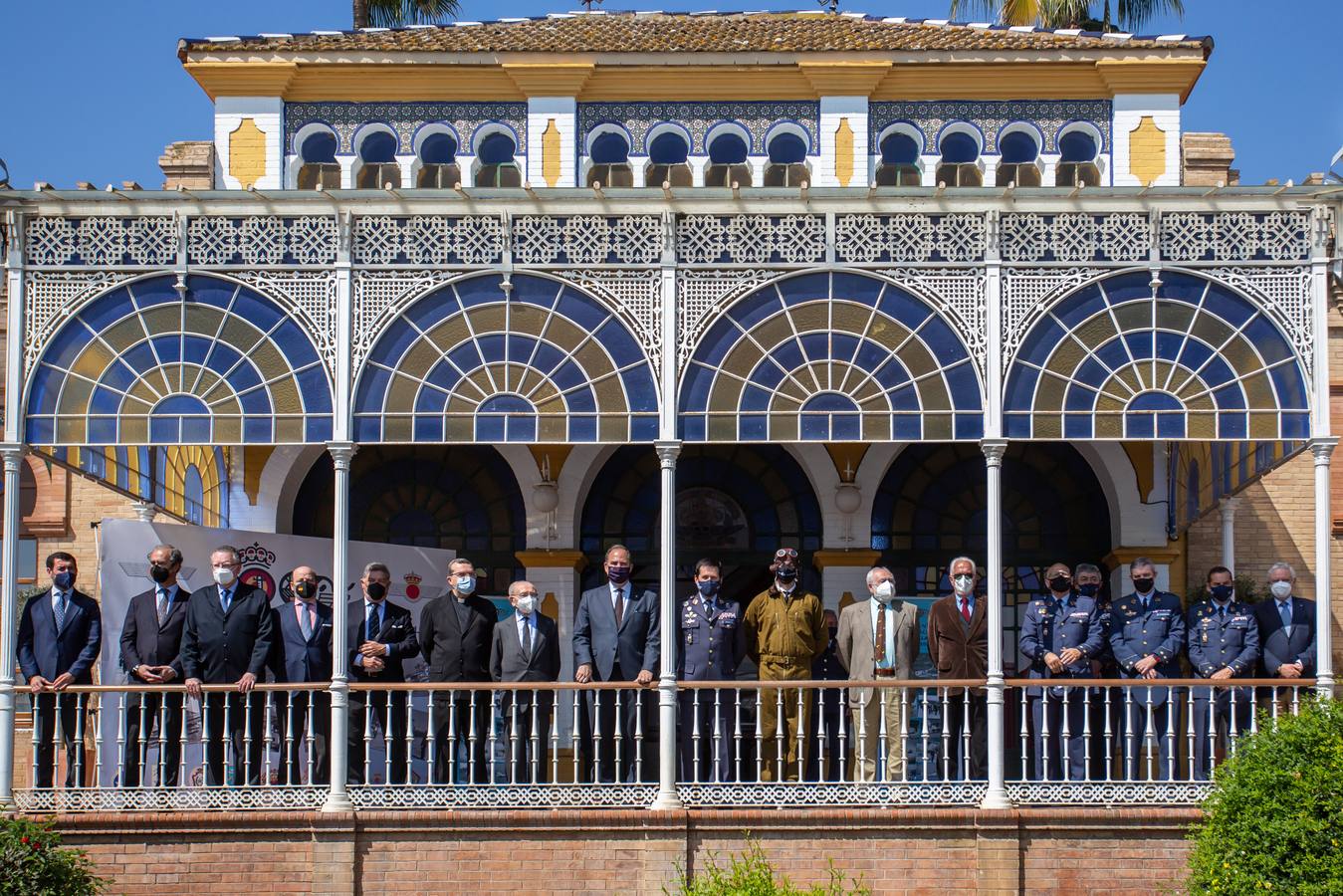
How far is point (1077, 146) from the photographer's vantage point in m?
17.7

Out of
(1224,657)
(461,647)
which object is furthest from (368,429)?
(1224,657)

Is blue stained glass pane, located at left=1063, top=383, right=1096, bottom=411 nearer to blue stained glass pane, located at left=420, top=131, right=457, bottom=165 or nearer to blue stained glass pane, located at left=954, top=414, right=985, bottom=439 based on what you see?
blue stained glass pane, located at left=954, top=414, right=985, bottom=439

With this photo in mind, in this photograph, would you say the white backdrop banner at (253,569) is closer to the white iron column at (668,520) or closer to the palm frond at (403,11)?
the white iron column at (668,520)

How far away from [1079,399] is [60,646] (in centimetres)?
744

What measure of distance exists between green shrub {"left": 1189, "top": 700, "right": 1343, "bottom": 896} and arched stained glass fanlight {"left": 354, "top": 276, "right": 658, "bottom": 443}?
4677mm

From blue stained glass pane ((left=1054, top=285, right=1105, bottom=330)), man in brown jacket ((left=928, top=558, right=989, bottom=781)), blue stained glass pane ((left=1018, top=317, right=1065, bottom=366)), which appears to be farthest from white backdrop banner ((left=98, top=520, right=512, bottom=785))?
blue stained glass pane ((left=1054, top=285, right=1105, bottom=330))

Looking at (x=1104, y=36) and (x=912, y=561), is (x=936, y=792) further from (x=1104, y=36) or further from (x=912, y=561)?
(x=1104, y=36)

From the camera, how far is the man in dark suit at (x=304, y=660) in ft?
46.1

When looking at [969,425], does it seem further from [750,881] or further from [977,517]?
[750,881]

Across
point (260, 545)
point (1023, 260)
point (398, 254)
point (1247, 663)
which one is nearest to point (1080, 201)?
point (1023, 260)

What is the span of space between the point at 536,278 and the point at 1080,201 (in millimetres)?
3941

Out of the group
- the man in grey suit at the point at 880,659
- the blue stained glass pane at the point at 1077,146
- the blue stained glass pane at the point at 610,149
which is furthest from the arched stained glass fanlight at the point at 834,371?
the blue stained glass pane at the point at 1077,146

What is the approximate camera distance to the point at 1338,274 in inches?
552

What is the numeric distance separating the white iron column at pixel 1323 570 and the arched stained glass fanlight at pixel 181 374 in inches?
277
